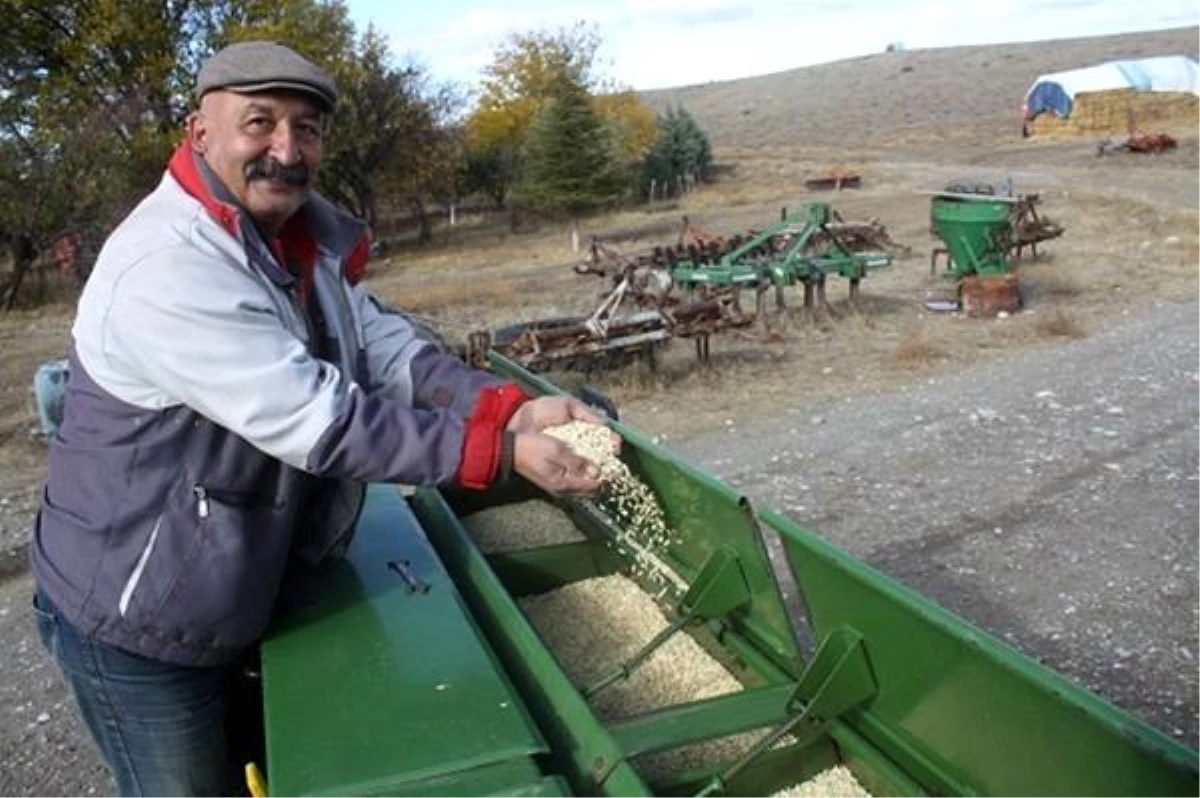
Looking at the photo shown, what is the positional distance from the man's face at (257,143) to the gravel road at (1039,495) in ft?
12.2

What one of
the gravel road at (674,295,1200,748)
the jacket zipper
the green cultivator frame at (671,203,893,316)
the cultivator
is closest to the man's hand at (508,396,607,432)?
the jacket zipper

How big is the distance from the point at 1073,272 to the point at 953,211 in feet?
7.73

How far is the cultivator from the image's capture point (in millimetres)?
10023

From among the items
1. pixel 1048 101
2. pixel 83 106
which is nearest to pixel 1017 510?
pixel 83 106

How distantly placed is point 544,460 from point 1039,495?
522 centimetres

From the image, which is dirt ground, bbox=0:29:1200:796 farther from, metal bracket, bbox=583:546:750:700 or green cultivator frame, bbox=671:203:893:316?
metal bracket, bbox=583:546:750:700

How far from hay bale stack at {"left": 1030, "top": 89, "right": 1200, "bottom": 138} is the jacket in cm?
4259

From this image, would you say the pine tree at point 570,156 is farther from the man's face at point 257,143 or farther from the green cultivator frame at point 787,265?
the man's face at point 257,143

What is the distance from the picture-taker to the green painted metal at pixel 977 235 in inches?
560

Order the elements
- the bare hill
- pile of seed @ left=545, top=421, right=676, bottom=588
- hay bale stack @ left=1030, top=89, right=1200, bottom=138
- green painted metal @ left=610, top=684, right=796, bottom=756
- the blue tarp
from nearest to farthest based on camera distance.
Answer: green painted metal @ left=610, top=684, right=796, bottom=756 < pile of seed @ left=545, top=421, right=676, bottom=588 < hay bale stack @ left=1030, top=89, right=1200, bottom=138 < the blue tarp < the bare hill

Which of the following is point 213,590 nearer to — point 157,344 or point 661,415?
point 157,344

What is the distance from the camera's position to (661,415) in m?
9.41

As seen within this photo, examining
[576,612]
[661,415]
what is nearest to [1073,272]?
[661,415]

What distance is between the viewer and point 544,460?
7.72 feet
